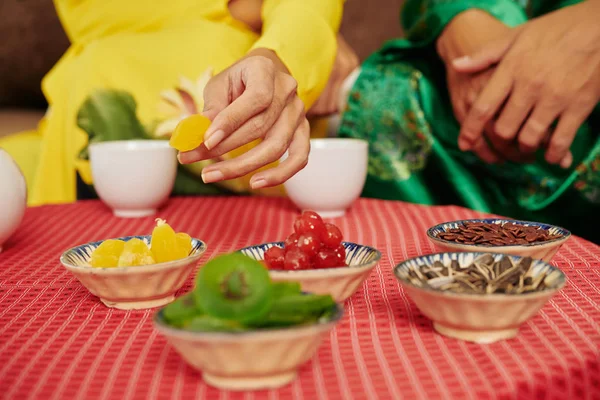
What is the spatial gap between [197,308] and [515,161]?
1.16 meters

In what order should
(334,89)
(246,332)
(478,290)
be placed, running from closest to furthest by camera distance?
1. (246,332)
2. (478,290)
3. (334,89)

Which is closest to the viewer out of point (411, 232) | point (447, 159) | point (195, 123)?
point (195, 123)

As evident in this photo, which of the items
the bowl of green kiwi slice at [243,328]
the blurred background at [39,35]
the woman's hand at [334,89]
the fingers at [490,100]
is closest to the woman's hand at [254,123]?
the bowl of green kiwi slice at [243,328]

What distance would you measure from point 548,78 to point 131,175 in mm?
774

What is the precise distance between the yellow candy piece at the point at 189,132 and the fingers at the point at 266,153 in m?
0.04

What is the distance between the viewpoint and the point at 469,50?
4.82 ft

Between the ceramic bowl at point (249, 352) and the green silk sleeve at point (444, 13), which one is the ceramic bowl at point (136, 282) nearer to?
the ceramic bowl at point (249, 352)

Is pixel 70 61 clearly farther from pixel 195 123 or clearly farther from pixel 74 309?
pixel 74 309

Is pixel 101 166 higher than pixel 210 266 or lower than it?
lower

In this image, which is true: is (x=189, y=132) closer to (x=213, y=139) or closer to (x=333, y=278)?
(x=213, y=139)

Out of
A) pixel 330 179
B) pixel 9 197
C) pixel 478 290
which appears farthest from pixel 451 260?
pixel 9 197

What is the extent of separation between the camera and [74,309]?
2.21 ft

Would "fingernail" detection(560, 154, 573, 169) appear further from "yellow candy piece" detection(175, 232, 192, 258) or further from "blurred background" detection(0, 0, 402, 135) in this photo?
"blurred background" detection(0, 0, 402, 135)

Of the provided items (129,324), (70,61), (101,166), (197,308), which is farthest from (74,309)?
(70,61)
